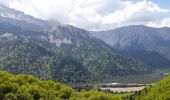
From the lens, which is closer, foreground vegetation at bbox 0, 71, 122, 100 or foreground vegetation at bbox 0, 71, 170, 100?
foreground vegetation at bbox 0, 71, 122, 100

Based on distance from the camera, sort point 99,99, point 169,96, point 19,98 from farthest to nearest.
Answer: point 169,96, point 99,99, point 19,98

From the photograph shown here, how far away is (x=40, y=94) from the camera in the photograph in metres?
148

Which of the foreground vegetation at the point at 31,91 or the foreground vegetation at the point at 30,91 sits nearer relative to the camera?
the foreground vegetation at the point at 30,91

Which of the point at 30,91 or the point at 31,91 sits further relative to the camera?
the point at 31,91

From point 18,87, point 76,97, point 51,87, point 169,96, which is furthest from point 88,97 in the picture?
point 169,96

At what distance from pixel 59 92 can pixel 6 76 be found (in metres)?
24.5

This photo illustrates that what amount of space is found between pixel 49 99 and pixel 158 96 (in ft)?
240

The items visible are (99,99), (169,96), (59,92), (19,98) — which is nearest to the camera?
(19,98)

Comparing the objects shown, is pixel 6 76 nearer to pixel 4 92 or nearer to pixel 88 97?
pixel 4 92

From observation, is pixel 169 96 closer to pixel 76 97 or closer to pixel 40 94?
pixel 76 97

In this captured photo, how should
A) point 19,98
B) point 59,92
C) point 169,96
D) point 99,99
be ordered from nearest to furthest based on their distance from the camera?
point 19,98 < point 99,99 < point 59,92 < point 169,96

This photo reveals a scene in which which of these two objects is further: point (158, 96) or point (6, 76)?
point (158, 96)

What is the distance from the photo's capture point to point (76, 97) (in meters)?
160

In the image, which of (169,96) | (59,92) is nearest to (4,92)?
(59,92)
